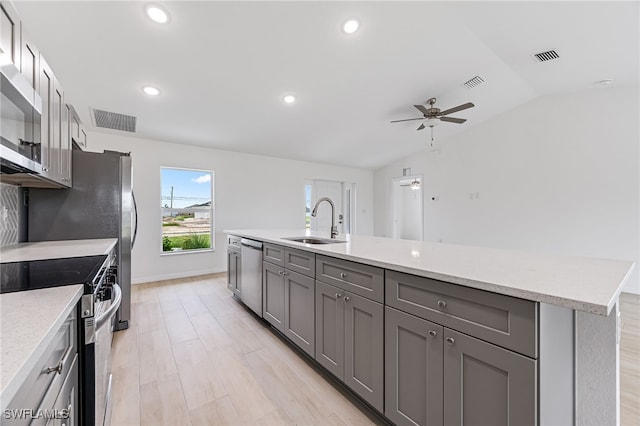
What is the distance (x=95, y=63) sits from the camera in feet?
8.41

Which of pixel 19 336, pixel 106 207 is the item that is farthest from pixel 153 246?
pixel 19 336

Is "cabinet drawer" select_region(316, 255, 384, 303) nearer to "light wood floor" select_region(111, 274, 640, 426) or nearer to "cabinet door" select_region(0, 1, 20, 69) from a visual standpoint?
"light wood floor" select_region(111, 274, 640, 426)

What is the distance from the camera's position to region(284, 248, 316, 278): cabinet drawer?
193 centimetres

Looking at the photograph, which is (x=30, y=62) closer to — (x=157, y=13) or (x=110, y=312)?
(x=157, y=13)

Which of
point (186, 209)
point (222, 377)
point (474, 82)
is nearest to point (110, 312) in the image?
point (222, 377)

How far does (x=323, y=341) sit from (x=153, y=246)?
3.76 metres

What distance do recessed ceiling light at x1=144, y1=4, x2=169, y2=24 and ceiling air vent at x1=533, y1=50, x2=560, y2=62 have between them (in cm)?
408

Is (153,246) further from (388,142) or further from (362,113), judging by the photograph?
(388,142)

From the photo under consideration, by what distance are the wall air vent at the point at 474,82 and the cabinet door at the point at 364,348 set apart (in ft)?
12.3

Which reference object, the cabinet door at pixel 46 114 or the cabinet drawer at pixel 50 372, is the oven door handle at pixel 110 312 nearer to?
the cabinet drawer at pixel 50 372

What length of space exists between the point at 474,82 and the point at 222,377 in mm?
4610

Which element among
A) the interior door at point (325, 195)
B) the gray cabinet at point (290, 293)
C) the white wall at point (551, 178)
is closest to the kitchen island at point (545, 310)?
the gray cabinet at point (290, 293)

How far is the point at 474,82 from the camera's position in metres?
3.83

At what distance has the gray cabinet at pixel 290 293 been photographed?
1955 mm
